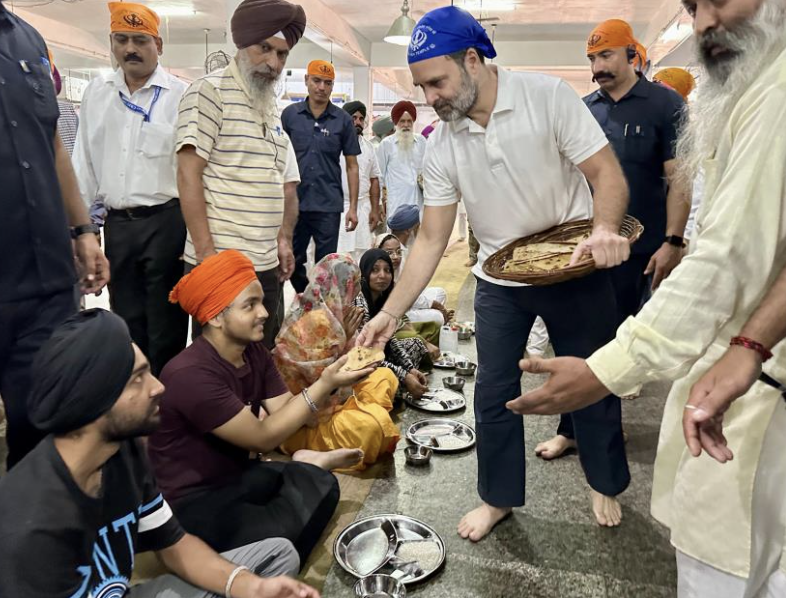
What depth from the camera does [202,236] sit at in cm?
226

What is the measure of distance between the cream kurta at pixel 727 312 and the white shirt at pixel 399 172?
5428 mm

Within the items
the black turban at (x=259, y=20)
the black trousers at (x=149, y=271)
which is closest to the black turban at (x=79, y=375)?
the black trousers at (x=149, y=271)

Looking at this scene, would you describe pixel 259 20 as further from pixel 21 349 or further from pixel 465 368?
pixel 465 368

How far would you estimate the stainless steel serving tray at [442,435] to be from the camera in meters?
2.58

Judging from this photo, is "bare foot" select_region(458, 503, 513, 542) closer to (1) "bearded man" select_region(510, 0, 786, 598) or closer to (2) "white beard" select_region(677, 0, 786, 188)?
(1) "bearded man" select_region(510, 0, 786, 598)

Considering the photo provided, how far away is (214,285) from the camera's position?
193 centimetres

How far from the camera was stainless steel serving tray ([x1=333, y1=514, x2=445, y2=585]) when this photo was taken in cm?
181

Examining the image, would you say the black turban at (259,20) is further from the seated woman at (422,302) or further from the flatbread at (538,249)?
the seated woman at (422,302)

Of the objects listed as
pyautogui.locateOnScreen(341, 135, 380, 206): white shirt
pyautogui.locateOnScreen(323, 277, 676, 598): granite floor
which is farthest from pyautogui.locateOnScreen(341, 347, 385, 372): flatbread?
pyautogui.locateOnScreen(341, 135, 380, 206): white shirt

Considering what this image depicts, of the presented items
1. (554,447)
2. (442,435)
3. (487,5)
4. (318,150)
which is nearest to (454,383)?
(442,435)

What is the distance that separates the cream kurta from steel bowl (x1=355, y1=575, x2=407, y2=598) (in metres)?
0.81

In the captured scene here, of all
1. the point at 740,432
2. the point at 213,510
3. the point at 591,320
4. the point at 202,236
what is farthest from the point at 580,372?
the point at 202,236

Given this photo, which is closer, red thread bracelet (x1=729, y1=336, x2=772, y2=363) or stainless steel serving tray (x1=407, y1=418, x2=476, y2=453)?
red thread bracelet (x1=729, y1=336, x2=772, y2=363)

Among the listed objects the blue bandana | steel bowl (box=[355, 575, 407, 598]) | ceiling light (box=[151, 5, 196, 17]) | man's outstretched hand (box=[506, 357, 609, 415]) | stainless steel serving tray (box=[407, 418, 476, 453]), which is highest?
ceiling light (box=[151, 5, 196, 17])
